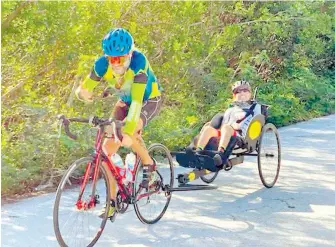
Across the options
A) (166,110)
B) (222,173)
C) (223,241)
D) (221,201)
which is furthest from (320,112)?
(223,241)

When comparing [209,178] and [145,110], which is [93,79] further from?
[209,178]

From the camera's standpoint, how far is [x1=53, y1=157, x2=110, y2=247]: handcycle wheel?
4516mm

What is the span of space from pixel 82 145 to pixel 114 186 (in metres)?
2.18

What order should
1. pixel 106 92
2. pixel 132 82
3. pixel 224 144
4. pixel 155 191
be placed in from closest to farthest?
pixel 132 82 → pixel 106 92 → pixel 155 191 → pixel 224 144

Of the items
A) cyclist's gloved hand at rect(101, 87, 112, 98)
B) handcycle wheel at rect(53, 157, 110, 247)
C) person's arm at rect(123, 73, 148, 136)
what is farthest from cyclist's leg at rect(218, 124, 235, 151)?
person's arm at rect(123, 73, 148, 136)

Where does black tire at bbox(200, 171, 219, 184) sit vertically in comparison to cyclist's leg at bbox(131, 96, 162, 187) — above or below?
below

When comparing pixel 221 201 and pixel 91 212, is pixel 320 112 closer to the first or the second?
Answer: pixel 221 201

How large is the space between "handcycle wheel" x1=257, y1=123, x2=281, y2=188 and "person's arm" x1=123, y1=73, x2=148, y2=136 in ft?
8.26

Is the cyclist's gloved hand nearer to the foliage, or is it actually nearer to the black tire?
the foliage

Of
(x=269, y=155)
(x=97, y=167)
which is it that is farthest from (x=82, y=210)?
(x=269, y=155)

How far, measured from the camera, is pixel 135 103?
15.4 feet

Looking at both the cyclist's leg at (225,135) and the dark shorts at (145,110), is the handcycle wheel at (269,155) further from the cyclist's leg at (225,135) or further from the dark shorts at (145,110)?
the dark shorts at (145,110)

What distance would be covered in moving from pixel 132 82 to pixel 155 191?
1.18m

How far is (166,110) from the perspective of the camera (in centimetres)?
992
